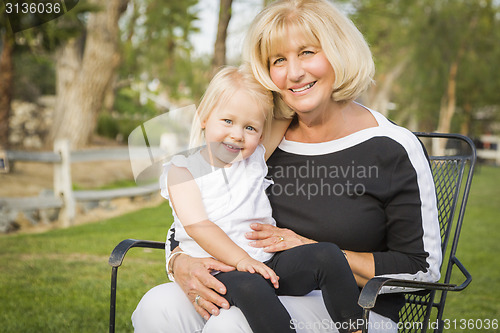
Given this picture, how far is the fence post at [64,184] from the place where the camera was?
6.89 meters

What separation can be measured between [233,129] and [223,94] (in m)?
0.13

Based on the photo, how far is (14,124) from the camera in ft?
47.6

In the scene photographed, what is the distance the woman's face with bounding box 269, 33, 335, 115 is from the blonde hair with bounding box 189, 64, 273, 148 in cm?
10

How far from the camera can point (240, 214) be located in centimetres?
199

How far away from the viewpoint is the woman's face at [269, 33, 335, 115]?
208cm

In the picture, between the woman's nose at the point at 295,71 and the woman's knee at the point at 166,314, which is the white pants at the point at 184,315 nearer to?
the woman's knee at the point at 166,314

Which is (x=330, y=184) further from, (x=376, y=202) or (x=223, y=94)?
(x=223, y=94)

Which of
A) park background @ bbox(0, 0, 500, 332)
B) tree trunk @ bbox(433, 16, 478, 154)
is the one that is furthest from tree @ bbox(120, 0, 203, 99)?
tree trunk @ bbox(433, 16, 478, 154)

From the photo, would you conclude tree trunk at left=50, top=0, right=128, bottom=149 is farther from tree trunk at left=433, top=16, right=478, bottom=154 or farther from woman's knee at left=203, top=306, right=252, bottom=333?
tree trunk at left=433, top=16, right=478, bottom=154

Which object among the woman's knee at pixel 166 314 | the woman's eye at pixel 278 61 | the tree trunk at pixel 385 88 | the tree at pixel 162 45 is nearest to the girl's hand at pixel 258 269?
the woman's knee at pixel 166 314

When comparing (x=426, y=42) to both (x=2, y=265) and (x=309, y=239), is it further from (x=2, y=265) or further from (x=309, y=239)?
(x=309, y=239)

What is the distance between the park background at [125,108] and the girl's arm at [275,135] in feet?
1.12

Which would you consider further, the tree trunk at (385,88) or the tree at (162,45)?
the tree trunk at (385,88)

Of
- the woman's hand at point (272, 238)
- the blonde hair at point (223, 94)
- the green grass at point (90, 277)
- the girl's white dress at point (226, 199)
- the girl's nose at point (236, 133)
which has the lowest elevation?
the green grass at point (90, 277)
